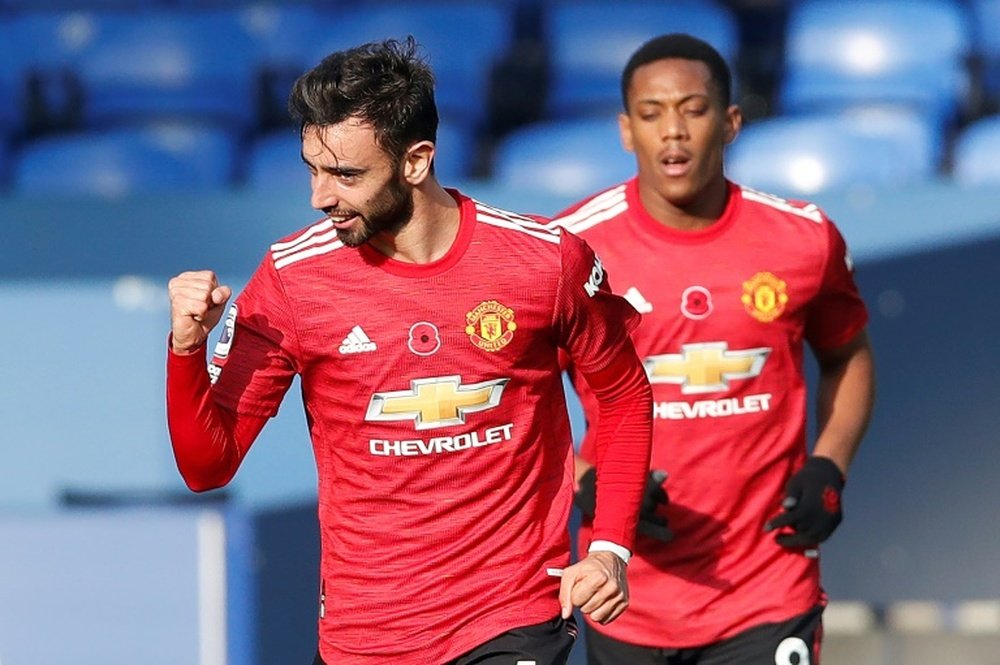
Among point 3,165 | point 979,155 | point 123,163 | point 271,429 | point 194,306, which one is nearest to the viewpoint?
point 194,306

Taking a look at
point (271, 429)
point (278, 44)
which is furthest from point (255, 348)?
point (278, 44)

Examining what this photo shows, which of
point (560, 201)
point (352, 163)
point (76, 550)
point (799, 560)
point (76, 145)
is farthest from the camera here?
point (76, 145)

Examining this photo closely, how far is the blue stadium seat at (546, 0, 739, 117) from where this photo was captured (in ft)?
24.6

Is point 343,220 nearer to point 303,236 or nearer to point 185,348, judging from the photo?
point 303,236

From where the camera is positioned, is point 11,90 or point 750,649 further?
point 11,90

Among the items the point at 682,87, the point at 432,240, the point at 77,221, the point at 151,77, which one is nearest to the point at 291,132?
the point at 151,77

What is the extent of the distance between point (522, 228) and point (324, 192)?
0.46 metres

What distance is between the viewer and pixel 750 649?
4223 mm

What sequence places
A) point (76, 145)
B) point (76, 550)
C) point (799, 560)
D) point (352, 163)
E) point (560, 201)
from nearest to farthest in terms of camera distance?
1. point (352, 163)
2. point (799, 560)
3. point (76, 550)
4. point (560, 201)
5. point (76, 145)

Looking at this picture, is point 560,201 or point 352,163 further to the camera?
point 560,201

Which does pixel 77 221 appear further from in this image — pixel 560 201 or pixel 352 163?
pixel 352 163

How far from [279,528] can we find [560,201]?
4.32 feet

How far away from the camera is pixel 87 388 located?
215 inches

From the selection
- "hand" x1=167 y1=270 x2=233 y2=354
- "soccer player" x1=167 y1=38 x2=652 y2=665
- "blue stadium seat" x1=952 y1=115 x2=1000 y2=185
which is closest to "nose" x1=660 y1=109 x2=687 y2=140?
"soccer player" x1=167 y1=38 x2=652 y2=665
